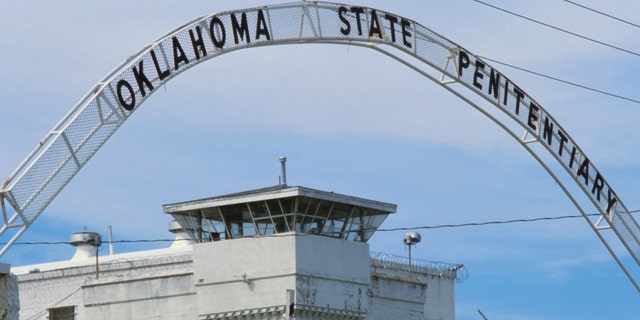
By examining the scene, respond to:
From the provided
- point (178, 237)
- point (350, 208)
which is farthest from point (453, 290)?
point (350, 208)

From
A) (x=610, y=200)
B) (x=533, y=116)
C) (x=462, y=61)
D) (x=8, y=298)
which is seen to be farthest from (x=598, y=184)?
(x=8, y=298)

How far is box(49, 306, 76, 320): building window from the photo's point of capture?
71375mm

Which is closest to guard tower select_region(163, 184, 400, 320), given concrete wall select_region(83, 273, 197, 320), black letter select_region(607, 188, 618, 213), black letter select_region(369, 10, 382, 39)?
concrete wall select_region(83, 273, 197, 320)

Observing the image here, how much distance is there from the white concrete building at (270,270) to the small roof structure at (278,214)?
0.12 feet

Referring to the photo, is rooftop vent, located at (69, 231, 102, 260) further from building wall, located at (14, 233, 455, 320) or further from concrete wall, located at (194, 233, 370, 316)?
concrete wall, located at (194, 233, 370, 316)

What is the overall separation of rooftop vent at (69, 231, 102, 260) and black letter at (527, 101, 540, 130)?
3183cm

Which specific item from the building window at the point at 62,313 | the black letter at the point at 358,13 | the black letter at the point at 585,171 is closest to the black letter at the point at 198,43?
the black letter at the point at 358,13

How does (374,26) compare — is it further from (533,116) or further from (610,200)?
(610,200)

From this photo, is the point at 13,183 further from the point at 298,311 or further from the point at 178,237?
the point at 178,237

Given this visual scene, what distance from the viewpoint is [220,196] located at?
2378 inches

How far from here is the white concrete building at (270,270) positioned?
59.1m

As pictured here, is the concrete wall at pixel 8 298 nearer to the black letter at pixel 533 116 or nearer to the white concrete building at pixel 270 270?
the black letter at pixel 533 116

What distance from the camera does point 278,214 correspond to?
59625mm

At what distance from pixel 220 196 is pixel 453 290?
21.8 meters
